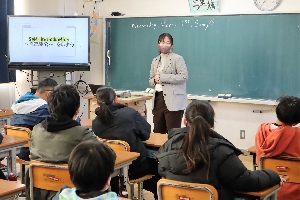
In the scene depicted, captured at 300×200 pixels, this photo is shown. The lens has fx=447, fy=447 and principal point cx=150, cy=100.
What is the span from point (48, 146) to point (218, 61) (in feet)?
11.9

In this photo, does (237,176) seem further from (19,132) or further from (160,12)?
(160,12)

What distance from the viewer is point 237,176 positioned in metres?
2.37

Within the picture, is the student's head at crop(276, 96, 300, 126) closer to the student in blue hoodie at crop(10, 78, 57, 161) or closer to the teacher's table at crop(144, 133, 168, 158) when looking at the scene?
the teacher's table at crop(144, 133, 168, 158)

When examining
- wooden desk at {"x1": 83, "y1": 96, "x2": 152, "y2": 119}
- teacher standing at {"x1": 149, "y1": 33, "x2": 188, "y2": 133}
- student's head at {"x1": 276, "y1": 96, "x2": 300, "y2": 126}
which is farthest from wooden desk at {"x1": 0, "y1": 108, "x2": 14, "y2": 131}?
student's head at {"x1": 276, "y1": 96, "x2": 300, "y2": 126}

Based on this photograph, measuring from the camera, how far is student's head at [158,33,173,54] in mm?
4879

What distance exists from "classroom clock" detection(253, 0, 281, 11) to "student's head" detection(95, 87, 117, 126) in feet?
9.20

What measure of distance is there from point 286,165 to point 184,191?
904 mm

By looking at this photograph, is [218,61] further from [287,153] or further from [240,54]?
[287,153]

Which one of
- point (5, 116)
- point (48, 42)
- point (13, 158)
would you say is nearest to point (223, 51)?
point (48, 42)

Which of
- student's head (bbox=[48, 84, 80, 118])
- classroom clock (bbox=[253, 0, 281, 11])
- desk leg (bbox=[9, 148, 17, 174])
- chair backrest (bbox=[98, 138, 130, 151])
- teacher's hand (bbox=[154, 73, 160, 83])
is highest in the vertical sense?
classroom clock (bbox=[253, 0, 281, 11])

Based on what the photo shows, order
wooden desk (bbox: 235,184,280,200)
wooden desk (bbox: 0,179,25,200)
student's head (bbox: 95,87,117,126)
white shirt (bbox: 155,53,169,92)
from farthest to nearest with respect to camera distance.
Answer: white shirt (bbox: 155,53,169,92), student's head (bbox: 95,87,117,126), wooden desk (bbox: 235,184,280,200), wooden desk (bbox: 0,179,25,200)

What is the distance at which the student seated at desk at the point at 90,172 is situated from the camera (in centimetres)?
166

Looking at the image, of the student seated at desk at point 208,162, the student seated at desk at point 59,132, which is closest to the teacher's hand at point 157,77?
the student seated at desk at point 59,132

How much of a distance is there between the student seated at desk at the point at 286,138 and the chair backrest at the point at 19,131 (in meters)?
2.00
